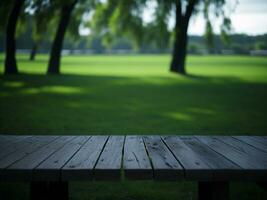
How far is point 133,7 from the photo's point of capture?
72.7 ft

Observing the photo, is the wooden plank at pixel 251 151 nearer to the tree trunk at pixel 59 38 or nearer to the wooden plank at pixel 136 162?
the wooden plank at pixel 136 162

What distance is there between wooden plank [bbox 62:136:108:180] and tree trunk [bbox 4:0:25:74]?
20494 millimetres

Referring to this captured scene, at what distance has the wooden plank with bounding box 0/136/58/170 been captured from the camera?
6.93ft

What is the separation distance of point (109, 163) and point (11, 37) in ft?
69.9

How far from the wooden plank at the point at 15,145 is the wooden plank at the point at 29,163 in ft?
0.66

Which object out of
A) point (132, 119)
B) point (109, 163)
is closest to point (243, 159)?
point (109, 163)

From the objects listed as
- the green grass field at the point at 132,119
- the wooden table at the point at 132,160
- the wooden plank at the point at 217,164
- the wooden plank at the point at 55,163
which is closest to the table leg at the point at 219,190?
the wooden table at the point at 132,160

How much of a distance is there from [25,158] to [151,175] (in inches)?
37.8

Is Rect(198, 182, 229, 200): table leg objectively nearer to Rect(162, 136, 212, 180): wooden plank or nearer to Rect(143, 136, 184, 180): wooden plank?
Rect(162, 136, 212, 180): wooden plank

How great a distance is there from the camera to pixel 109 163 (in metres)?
2.09

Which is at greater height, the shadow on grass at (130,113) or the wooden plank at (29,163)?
the wooden plank at (29,163)

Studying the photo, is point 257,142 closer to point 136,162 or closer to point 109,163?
point 136,162

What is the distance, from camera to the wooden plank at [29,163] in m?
1.95

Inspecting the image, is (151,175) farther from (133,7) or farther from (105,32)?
(105,32)
